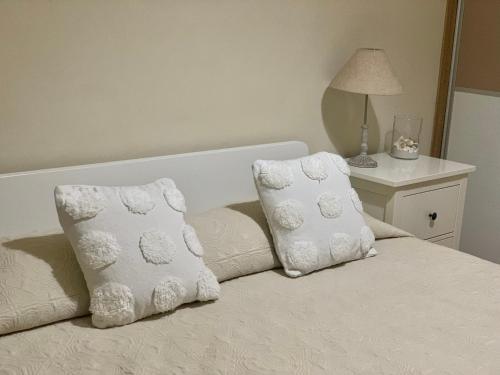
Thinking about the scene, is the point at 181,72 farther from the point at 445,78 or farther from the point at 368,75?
the point at 445,78

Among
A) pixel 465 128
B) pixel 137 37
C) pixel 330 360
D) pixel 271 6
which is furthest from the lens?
pixel 465 128

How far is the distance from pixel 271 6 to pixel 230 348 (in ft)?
4.94

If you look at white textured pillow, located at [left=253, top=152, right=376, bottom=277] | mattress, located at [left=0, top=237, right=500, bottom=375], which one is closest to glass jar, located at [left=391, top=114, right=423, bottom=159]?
white textured pillow, located at [left=253, top=152, right=376, bottom=277]

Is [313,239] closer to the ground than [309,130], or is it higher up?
closer to the ground

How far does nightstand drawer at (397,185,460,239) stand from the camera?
2627 mm

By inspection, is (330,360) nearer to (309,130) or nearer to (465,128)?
(309,130)

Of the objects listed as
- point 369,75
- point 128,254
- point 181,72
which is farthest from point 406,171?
point 128,254

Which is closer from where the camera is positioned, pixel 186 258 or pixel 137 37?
pixel 186 258

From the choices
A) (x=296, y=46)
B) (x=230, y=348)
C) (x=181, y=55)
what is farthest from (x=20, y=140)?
(x=296, y=46)

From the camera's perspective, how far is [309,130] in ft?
9.03

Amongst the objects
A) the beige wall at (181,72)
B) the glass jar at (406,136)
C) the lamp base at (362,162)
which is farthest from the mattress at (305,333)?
the glass jar at (406,136)

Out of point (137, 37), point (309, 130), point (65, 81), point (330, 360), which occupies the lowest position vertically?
point (330, 360)

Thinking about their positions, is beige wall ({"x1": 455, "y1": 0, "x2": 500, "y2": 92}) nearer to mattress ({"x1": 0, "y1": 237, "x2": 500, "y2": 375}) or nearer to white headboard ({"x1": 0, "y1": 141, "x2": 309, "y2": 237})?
white headboard ({"x1": 0, "y1": 141, "x2": 309, "y2": 237})

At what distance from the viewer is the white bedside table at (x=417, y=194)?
2578mm
